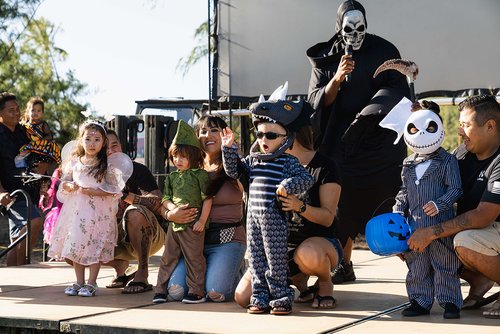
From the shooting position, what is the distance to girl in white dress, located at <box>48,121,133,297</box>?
601 centimetres

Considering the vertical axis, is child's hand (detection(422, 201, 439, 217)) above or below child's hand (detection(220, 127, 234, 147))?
below

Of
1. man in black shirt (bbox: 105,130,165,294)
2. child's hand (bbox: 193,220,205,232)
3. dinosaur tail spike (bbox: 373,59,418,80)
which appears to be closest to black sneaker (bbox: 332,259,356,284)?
child's hand (bbox: 193,220,205,232)

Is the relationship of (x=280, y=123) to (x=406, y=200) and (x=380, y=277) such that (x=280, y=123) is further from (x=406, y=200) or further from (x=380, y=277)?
(x=380, y=277)

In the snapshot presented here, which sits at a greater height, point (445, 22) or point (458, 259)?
point (445, 22)

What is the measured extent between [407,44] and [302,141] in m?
4.23

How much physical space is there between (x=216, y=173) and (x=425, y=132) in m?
1.52

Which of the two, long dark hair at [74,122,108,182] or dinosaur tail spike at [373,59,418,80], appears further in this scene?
long dark hair at [74,122,108,182]

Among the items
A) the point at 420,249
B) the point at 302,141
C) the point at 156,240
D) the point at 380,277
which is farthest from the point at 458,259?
the point at 156,240

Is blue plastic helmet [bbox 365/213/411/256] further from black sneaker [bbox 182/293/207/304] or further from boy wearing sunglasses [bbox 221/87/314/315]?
black sneaker [bbox 182/293/207/304]

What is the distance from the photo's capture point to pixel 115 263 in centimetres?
661

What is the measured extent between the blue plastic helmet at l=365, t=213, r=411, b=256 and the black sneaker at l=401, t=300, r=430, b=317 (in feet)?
1.02

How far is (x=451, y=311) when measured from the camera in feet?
15.8

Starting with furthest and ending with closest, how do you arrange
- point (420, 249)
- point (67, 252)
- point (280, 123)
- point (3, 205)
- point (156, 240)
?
point (3, 205) < point (156, 240) < point (67, 252) < point (280, 123) < point (420, 249)

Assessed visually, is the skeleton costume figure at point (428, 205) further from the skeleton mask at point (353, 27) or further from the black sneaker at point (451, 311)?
the skeleton mask at point (353, 27)
